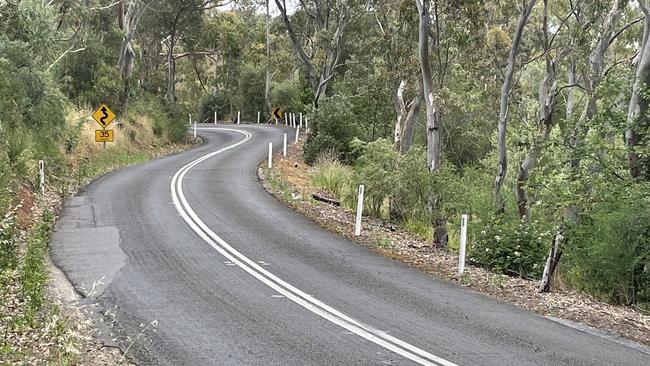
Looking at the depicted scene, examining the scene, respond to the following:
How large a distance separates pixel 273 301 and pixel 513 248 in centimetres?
590

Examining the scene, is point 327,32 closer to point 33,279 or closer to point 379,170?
point 379,170

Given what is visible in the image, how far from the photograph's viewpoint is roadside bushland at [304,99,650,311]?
10312 mm

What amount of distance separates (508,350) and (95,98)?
28520 millimetres

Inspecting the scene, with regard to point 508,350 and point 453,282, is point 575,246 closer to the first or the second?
point 453,282

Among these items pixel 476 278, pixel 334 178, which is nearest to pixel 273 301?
pixel 476 278

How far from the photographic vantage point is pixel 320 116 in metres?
28.2

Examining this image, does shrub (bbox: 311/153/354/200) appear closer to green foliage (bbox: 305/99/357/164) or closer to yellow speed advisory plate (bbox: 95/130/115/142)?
green foliage (bbox: 305/99/357/164)

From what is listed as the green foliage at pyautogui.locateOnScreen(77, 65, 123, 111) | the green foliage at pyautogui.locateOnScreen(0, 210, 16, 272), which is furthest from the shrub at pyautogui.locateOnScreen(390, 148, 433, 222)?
the green foliage at pyautogui.locateOnScreen(77, 65, 123, 111)

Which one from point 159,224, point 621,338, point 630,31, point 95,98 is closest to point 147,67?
point 95,98

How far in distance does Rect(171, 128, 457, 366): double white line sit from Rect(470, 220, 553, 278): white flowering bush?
4.75m

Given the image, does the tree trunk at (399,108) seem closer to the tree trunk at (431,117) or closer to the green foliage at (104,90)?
the tree trunk at (431,117)

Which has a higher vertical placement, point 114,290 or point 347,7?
point 347,7

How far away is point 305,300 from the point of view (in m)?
8.94

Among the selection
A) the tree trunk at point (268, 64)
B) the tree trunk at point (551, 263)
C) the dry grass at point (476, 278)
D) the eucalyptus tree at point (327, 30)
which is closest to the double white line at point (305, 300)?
the dry grass at point (476, 278)
